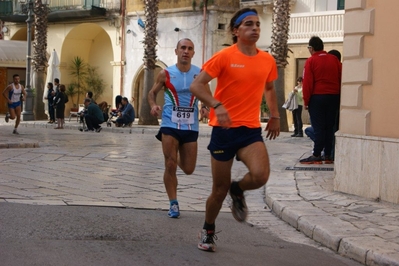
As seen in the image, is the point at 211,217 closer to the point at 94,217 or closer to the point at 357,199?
the point at 94,217

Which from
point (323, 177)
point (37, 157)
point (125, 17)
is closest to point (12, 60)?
point (125, 17)

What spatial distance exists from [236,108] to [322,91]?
651 cm

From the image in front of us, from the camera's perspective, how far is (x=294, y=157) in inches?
639

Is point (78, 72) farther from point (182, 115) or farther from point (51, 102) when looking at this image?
point (182, 115)

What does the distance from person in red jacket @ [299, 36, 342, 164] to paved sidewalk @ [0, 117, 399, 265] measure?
2.09ft

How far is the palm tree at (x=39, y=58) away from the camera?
37062mm

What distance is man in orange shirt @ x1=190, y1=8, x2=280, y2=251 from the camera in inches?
263

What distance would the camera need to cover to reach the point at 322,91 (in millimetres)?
13047

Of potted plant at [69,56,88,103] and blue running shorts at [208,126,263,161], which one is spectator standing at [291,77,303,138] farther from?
potted plant at [69,56,88,103]

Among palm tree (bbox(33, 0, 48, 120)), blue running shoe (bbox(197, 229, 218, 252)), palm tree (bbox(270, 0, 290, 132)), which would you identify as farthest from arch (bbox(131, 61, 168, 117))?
blue running shoe (bbox(197, 229, 218, 252))

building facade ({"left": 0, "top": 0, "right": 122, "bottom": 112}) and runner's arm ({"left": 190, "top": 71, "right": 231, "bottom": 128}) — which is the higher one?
building facade ({"left": 0, "top": 0, "right": 122, "bottom": 112})

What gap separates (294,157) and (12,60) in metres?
30.0

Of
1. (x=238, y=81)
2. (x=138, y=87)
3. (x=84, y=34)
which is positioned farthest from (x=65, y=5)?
(x=238, y=81)

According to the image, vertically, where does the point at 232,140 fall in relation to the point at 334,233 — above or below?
above
